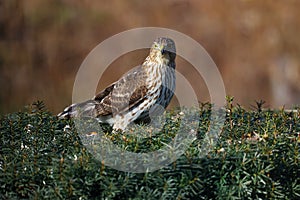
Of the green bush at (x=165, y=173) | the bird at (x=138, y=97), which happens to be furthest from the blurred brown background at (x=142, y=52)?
the green bush at (x=165, y=173)

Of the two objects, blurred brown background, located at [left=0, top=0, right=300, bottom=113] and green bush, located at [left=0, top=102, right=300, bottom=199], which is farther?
blurred brown background, located at [left=0, top=0, right=300, bottom=113]

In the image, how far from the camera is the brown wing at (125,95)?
560 cm

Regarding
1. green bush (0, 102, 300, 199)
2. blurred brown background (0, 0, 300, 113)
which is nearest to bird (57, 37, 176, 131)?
green bush (0, 102, 300, 199)

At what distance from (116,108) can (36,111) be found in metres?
1.20

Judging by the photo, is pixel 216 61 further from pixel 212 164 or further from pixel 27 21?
pixel 212 164

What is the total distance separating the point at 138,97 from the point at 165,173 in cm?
233

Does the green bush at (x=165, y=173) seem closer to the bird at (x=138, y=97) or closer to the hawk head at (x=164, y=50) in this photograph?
the bird at (x=138, y=97)

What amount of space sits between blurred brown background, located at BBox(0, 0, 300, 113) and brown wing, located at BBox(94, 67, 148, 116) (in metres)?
4.56

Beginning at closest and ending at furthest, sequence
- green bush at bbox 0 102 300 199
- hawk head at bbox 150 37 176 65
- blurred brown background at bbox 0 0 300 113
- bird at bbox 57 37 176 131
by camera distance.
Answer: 1. green bush at bbox 0 102 300 199
2. bird at bbox 57 37 176 131
3. hawk head at bbox 150 37 176 65
4. blurred brown background at bbox 0 0 300 113

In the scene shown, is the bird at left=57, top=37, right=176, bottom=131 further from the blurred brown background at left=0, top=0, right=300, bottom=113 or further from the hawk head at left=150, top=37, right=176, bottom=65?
the blurred brown background at left=0, top=0, right=300, bottom=113

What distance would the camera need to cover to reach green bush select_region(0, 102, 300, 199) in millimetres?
3239

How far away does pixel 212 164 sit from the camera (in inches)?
133

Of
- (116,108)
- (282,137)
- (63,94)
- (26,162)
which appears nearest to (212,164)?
(282,137)

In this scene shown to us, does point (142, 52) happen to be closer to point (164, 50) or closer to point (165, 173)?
point (164, 50)
